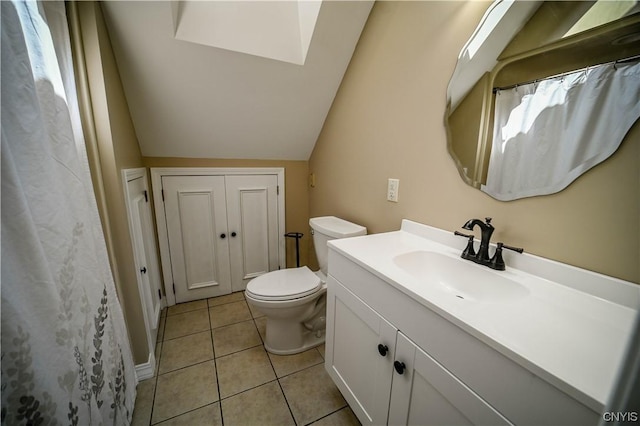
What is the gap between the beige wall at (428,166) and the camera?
65 cm

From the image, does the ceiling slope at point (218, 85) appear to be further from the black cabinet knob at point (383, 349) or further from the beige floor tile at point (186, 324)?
the black cabinet knob at point (383, 349)

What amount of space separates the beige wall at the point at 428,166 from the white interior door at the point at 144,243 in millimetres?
1267

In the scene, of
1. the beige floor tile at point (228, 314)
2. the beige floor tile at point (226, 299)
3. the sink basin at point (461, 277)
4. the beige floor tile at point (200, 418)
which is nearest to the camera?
the sink basin at point (461, 277)

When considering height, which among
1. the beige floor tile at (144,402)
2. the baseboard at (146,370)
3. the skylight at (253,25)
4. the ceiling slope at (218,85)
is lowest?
the beige floor tile at (144,402)

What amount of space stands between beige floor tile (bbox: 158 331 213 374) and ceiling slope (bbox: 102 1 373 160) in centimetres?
137

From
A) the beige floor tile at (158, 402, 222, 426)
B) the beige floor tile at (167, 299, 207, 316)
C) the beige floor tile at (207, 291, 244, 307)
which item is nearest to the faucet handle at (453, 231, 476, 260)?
the beige floor tile at (158, 402, 222, 426)

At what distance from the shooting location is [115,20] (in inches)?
42.1

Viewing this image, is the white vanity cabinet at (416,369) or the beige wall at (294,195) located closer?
the white vanity cabinet at (416,369)

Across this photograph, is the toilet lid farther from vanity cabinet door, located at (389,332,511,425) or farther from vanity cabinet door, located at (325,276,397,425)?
vanity cabinet door, located at (389,332,511,425)

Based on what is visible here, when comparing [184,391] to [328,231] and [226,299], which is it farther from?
[328,231]

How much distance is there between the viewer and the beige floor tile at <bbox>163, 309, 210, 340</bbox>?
1712 millimetres

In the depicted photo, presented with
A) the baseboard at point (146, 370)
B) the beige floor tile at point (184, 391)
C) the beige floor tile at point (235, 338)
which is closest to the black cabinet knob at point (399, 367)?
the beige floor tile at point (184, 391)

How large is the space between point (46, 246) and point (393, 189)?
133cm

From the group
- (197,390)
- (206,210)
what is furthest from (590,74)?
(206,210)
